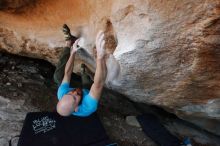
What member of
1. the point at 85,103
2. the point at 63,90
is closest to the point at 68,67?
the point at 63,90

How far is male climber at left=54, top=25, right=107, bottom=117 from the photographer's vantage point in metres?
2.42

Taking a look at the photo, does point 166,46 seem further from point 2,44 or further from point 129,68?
point 2,44

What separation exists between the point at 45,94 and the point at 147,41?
1824mm

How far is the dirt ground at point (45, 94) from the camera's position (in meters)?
3.75

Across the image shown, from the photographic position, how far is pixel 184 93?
2939 mm

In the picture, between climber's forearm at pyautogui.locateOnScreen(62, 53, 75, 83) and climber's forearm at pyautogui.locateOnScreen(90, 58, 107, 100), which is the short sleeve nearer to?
climber's forearm at pyautogui.locateOnScreen(62, 53, 75, 83)

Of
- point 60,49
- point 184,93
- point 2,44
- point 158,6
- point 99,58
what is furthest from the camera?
point 2,44

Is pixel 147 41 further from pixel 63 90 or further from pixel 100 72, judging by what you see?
pixel 63 90

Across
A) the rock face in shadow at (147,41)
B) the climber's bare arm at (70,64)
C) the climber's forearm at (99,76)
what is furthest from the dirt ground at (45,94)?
the climber's forearm at (99,76)

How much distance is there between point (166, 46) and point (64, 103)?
2.89 ft

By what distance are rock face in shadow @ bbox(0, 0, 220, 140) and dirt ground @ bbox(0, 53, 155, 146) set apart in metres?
0.41

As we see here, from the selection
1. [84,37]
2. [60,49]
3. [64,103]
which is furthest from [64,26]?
[64,103]

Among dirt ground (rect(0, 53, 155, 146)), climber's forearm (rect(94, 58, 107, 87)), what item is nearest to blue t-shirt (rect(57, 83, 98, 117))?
climber's forearm (rect(94, 58, 107, 87))

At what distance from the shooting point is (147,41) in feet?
7.91
